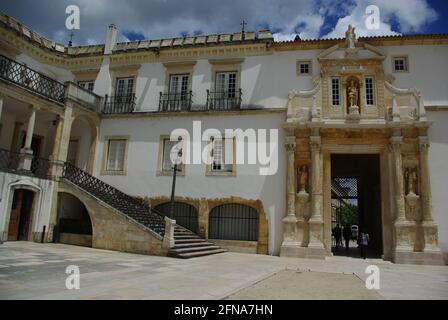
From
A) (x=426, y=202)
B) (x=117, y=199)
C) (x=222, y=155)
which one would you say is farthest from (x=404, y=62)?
(x=117, y=199)

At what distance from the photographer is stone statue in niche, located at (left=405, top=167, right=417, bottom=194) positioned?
15719 millimetres

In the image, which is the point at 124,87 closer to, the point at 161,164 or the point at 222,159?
the point at 161,164

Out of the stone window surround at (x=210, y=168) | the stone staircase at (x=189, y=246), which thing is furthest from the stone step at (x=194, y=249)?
the stone window surround at (x=210, y=168)

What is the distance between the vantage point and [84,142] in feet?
65.9

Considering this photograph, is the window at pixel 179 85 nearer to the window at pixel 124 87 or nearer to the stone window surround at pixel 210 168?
the window at pixel 124 87

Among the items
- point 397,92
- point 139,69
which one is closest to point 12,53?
point 139,69

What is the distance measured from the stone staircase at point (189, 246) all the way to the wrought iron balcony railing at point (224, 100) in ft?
20.8

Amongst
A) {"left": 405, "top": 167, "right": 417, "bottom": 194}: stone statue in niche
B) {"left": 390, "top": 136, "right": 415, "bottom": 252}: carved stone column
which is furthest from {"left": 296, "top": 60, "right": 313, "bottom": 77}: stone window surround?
{"left": 405, "top": 167, "right": 417, "bottom": 194}: stone statue in niche

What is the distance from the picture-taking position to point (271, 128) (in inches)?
690

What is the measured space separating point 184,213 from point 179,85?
270 inches

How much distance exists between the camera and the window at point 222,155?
702 inches

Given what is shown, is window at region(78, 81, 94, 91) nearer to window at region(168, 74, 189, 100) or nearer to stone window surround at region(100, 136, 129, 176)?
stone window surround at region(100, 136, 129, 176)
